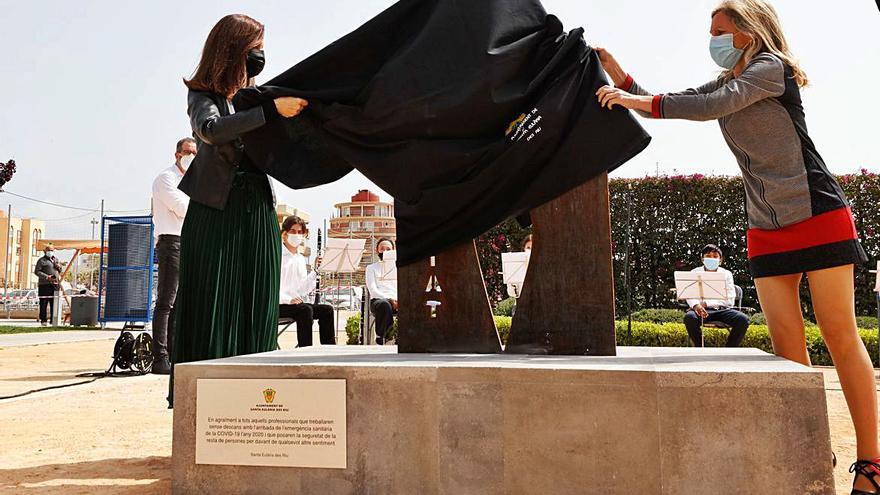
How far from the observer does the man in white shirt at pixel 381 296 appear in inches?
353

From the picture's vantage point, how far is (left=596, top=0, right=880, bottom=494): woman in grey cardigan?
2.69 meters

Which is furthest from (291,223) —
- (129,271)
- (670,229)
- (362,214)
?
(362,214)

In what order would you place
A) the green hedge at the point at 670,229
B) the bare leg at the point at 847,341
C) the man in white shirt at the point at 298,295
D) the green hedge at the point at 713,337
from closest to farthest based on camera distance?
the bare leg at the point at 847,341, the man in white shirt at the point at 298,295, the green hedge at the point at 713,337, the green hedge at the point at 670,229

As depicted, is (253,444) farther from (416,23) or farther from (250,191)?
(416,23)

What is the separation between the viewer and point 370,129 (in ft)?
10.9

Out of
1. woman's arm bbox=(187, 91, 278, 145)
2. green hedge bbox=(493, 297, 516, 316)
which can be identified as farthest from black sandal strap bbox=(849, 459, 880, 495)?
green hedge bbox=(493, 297, 516, 316)

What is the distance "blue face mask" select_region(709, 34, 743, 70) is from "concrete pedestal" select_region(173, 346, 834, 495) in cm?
141

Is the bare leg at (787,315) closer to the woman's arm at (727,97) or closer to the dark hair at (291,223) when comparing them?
the woman's arm at (727,97)

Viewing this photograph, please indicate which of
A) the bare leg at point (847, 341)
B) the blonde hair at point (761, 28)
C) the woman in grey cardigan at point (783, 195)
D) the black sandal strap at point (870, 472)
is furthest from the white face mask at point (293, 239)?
the black sandal strap at point (870, 472)

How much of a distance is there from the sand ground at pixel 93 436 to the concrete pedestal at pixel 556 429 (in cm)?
85

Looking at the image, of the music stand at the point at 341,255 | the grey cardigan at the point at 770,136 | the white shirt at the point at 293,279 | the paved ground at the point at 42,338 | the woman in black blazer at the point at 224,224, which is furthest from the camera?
the paved ground at the point at 42,338

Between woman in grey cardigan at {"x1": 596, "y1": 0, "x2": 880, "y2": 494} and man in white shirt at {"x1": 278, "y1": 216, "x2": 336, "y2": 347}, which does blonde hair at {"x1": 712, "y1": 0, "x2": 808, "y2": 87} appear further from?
man in white shirt at {"x1": 278, "y1": 216, "x2": 336, "y2": 347}

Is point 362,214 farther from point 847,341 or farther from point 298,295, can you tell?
point 847,341

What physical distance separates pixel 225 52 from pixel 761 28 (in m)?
2.60
